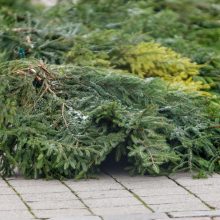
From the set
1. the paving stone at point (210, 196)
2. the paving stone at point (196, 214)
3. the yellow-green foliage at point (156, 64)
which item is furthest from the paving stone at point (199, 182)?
the yellow-green foliage at point (156, 64)

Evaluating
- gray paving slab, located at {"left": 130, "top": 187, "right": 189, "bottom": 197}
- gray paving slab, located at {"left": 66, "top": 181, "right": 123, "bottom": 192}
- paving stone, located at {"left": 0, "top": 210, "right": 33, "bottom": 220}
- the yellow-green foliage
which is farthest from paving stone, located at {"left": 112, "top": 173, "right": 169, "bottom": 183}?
the yellow-green foliage

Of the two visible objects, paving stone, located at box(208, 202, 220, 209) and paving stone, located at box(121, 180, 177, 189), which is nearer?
paving stone, located at box(208, 202, 220, 209)

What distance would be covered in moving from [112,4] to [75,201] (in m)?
4.49

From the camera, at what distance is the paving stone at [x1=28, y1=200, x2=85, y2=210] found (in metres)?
6.70

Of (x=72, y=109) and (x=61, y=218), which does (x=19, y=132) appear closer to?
(x=72, y=109)

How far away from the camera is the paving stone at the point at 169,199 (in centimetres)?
688

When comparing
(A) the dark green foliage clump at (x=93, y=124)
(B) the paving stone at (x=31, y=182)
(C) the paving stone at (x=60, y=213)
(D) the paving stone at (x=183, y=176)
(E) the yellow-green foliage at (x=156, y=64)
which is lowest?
(C) the paving stone at (x=60, y=213)

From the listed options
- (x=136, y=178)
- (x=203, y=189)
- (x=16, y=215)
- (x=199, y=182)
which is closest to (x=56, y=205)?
(x=16, y=215)

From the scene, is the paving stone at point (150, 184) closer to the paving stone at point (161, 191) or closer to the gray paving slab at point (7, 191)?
the paving stone at point (161, 191)

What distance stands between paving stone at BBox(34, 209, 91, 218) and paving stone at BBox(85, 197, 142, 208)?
181mm

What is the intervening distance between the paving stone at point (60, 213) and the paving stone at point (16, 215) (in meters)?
0.07

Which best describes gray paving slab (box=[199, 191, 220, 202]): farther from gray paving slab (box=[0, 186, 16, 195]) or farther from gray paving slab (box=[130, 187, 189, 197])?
gray paving slab (box=[0, 186, 16, 195])

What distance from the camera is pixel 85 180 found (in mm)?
7617

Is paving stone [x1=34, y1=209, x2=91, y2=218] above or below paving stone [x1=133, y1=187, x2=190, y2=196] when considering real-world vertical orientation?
below
